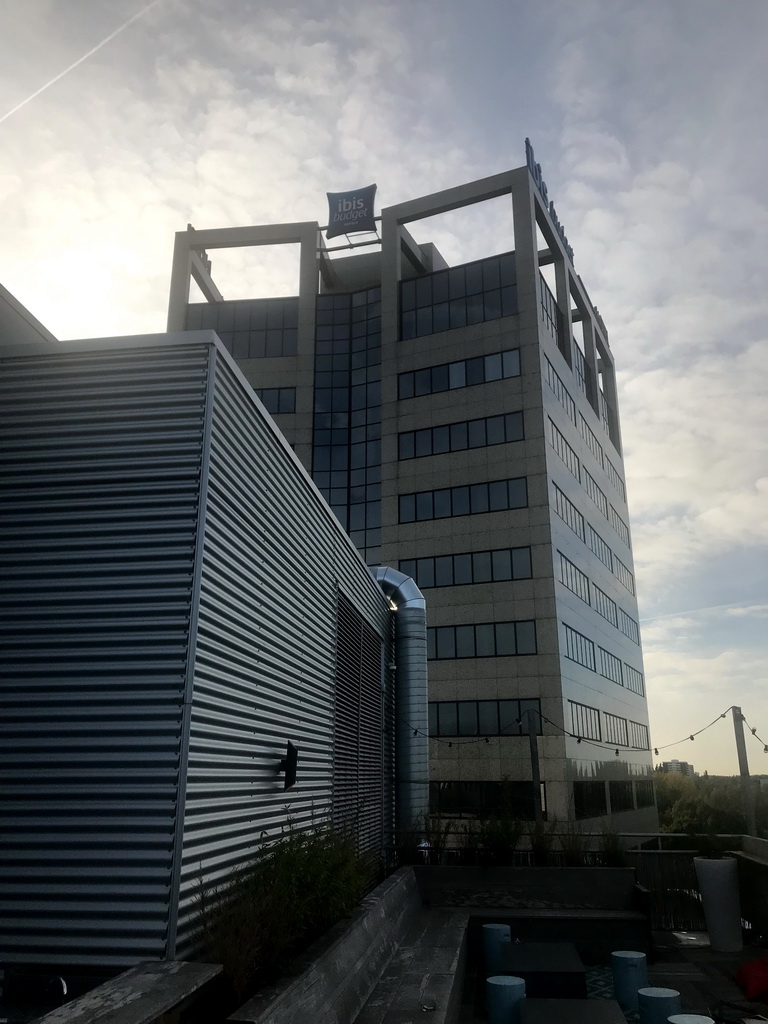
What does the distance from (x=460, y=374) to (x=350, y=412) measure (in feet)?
24.7

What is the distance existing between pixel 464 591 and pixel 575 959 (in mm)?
27342

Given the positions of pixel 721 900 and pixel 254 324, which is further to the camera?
pixel 254 324

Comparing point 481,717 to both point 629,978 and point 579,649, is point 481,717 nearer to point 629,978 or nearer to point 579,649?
point 579,649

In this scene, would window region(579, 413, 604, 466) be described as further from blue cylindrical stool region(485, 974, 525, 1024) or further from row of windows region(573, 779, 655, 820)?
blue cylindrical stool region(485, 974, 525, 1024)

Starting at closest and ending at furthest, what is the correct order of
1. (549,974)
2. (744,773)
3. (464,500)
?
(549,974) < (744,773) < (464,500)

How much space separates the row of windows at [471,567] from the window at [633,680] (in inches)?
750

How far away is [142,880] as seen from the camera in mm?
5852

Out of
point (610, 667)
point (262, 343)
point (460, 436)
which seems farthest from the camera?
point (262, 343)

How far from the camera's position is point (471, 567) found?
36.8m

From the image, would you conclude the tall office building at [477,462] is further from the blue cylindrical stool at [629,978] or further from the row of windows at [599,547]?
the blue cylindrical stool at [629,978]

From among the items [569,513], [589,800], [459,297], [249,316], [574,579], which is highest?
[249,316]

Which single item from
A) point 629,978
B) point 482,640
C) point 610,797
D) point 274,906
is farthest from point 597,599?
point 274,906

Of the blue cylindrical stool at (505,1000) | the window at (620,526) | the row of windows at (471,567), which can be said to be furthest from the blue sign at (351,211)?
the blue cylindrical stool at (505,1000)

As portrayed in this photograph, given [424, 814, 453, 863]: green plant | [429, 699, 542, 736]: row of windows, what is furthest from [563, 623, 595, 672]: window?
[424, 814, 453, 863]: green plant
